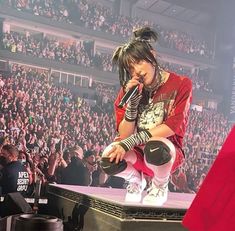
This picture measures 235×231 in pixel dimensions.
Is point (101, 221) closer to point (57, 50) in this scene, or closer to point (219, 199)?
point (219, 199)

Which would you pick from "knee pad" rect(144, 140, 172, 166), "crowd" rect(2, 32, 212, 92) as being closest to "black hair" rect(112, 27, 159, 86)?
"knee pad" rect(144, 140, 172, 166)

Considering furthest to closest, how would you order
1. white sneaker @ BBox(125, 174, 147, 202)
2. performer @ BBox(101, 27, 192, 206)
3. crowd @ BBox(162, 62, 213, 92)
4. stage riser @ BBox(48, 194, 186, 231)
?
crowd @ BBox(162, 62, 213, 92) < white sneaker @ BBox(125, 174, 147, 202) < performer @ BBox(101, 27, 192, 206) < stage riser @ BBox(48, 194, 186, 231)

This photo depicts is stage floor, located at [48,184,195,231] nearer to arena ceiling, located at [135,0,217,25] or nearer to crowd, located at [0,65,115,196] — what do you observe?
crowd, located at [0,65,115,196]

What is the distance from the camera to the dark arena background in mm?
4570

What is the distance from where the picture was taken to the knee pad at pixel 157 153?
61.2 inches

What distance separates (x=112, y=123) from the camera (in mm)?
5402

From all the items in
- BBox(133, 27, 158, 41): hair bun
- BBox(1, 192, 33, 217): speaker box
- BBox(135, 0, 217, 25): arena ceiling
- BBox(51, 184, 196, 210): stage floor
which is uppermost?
BBox(135, 0, 217, 25): arena ceiling

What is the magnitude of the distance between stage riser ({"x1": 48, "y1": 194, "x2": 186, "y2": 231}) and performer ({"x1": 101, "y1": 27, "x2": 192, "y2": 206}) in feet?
0.47

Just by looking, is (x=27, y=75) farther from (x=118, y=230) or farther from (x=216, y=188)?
(x=216, y=188)

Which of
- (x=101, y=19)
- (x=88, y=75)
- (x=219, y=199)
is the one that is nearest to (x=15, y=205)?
(x=219, y=199)

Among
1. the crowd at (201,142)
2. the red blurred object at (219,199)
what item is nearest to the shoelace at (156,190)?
the red blurred object at (219,199)

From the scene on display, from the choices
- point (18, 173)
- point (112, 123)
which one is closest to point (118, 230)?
point (18, 173)

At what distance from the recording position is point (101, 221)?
1598 mm

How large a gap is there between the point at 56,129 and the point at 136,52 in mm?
3242
